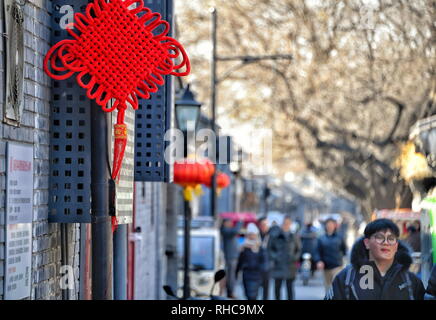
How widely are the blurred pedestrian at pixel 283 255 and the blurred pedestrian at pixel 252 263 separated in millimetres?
297

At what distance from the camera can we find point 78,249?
9.43 meters

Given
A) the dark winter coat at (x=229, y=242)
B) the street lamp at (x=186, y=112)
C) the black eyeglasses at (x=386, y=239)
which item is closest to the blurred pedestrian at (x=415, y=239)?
the black eyeglasses at (x=386, y=239)

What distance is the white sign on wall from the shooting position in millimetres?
7125

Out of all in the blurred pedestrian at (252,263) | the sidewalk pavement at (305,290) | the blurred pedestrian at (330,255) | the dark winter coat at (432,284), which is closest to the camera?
the dark winter coat at (432,284)

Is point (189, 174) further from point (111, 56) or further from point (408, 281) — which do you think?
point (111, 56)

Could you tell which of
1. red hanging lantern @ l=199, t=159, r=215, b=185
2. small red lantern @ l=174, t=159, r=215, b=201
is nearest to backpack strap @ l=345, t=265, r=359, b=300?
small red lantern @ l=174, t=159, r=215, b=201

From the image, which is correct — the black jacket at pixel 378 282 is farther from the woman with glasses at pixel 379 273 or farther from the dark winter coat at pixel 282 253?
the dark winter coat at pixel 282 253

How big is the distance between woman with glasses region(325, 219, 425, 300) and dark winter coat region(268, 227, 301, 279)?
11240 mm

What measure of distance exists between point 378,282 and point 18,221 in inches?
118

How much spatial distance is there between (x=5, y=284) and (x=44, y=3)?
2.22 metres

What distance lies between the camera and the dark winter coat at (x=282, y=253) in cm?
2045

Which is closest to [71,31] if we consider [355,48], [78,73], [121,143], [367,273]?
[78,73]

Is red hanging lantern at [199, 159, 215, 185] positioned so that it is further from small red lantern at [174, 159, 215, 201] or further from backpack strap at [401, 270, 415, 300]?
backpack strap at [401, 270, 415, 300]

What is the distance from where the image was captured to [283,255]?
67.9ft
